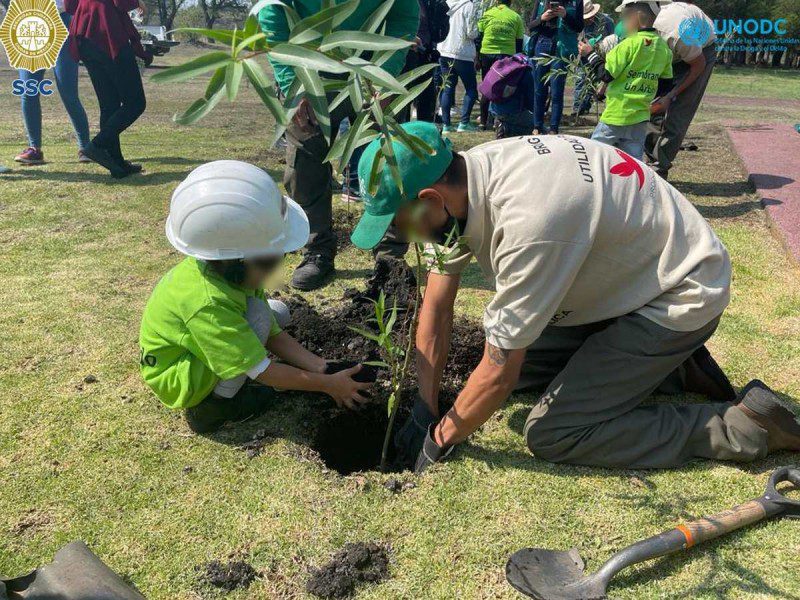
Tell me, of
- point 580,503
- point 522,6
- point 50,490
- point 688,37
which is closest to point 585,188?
point 580,503

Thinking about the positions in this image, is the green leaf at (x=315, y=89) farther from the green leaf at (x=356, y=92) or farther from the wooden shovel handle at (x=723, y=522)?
the wooden shovel handle at (x=723, y=522)

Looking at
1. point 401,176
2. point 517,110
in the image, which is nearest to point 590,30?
point 517,110

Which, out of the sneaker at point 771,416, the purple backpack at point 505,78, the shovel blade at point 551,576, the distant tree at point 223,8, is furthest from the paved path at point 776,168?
the distant tree at point 223,8

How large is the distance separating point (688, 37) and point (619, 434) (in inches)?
171

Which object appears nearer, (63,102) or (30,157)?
(63,102)

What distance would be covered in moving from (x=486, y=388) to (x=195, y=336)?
1.15 meters

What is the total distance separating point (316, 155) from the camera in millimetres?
3998

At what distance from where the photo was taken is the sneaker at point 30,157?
277 inches

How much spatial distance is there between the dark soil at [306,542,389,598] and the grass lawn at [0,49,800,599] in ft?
0.15

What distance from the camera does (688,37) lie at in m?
5.48

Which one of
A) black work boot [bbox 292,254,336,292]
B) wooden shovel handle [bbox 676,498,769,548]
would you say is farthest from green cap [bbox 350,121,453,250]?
black work boot [bbox 292,254,336,292]

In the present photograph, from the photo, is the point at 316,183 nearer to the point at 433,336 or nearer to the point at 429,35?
the point at 433,336

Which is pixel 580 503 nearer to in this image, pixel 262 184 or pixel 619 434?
pixel 619 434

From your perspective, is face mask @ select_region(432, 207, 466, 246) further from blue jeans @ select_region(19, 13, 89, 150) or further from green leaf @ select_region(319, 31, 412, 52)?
blue jeans @ select_region(19, 13, 89, 150)
